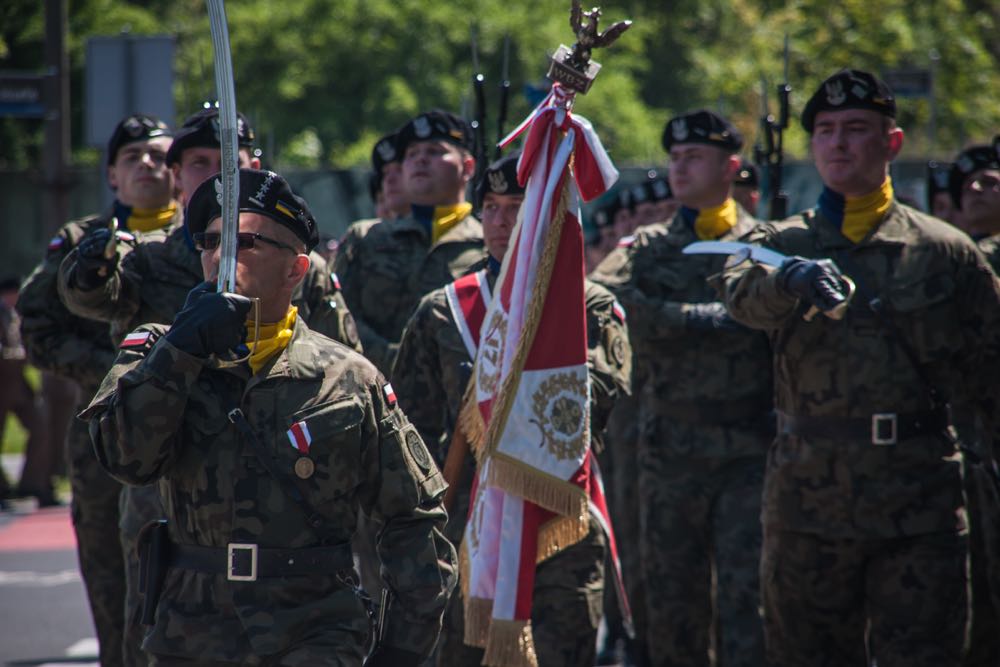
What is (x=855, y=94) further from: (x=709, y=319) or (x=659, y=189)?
(x=659, y=189)

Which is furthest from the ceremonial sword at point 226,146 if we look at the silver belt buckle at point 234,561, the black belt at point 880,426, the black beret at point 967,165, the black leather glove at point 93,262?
the black beret at point 967,165

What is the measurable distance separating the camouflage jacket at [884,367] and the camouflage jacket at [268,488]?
6.70 ft

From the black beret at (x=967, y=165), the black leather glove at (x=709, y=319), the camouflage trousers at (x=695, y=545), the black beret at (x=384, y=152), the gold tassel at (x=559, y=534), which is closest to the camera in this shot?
the gold tassel at (x=559, y=534)

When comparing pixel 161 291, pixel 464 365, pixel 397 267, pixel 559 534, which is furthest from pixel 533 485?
pixel 397 267

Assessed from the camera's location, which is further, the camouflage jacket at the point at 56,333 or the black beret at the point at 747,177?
the black beret at the point at 747,177

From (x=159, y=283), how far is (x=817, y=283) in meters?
2.44

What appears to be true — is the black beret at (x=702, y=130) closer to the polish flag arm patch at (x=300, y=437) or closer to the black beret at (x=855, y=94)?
the black beret at (x=855, y=94)

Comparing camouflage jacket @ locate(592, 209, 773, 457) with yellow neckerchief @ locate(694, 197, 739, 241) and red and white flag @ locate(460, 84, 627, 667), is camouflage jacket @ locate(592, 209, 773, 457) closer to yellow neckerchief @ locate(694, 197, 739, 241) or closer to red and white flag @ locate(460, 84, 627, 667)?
yellow neckerchief @ locate(694, 197, 739, 241)

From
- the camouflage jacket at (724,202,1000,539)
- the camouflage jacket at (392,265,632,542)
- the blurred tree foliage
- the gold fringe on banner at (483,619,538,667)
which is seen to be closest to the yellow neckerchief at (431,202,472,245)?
the camouflage jacket at (392,265,632,542)

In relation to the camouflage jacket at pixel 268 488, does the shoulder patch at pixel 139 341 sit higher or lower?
higher

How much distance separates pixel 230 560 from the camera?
163 inches

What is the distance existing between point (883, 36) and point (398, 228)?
19486 mm

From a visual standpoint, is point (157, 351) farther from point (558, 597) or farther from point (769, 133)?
point (769, 133)

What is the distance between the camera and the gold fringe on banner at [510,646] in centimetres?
569
